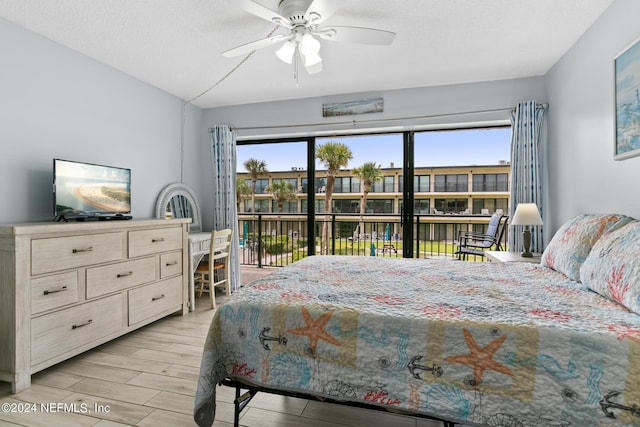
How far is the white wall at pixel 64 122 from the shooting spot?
99.2 inches

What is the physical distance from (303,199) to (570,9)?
3382mm

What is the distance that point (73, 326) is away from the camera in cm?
238

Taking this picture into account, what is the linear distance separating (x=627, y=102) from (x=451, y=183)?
118 inches

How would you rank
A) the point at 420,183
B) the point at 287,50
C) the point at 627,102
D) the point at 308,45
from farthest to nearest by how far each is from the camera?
the point at 420,183 < the point at 287,50 < the point at 308,45 < the point at 627,102

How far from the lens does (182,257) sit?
11.6 feet

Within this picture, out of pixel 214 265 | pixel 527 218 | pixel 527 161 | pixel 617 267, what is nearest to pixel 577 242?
pixel 617 267

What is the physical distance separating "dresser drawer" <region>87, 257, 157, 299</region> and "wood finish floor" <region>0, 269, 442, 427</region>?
0.51 metres

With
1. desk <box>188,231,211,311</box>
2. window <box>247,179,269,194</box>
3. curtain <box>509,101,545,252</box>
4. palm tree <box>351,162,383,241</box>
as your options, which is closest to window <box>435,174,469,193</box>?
palm tree <box>351,162,383,241</box>

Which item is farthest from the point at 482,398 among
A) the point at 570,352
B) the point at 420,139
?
the point at 420,139

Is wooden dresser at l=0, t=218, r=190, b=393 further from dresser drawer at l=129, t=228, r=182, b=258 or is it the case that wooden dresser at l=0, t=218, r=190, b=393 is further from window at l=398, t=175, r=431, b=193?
window at l=398, t=175, r=431, b=193

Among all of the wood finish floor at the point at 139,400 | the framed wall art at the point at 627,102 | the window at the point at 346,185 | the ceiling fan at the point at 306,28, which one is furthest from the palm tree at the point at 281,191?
the framed wall art at the point at 627,102

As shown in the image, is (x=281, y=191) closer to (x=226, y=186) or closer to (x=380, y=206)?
(x=226, y=186)

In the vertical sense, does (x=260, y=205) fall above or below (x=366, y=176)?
below

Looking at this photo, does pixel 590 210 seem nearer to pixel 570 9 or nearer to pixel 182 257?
pixel 570 9
